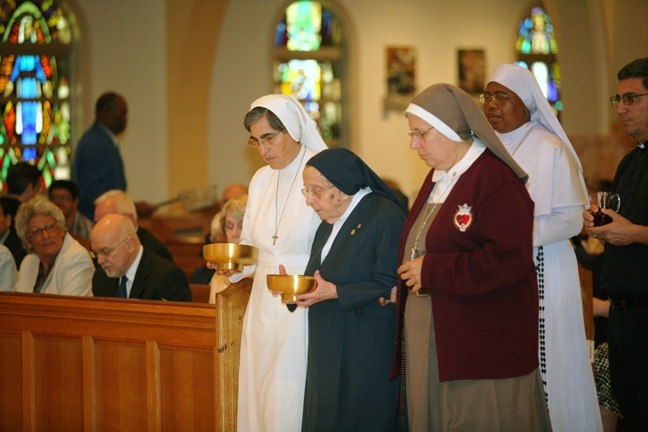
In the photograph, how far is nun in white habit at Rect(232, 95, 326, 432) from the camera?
4.59 m

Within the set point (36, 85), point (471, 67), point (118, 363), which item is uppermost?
point (471, 67)

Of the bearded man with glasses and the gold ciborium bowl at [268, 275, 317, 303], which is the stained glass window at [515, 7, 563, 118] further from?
the gold ciborium bowl at [268, 275, 317, 303]

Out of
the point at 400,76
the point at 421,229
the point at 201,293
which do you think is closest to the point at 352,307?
the point at 421,229

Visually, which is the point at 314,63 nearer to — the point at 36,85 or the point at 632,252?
the point at 36,85

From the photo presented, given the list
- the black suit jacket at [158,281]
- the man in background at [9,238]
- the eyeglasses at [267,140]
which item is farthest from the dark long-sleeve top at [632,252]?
the man in background at [9,238]

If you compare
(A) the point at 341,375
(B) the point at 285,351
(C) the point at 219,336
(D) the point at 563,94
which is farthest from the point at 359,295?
(D) the point at 563,94

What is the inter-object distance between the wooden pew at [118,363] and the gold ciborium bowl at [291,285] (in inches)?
30.6

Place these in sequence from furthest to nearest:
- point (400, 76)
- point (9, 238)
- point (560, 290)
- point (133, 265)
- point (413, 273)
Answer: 1. point (400, 76)
2. point (9, 238)
3. point (133, 265)
4. point (560, 290)
5. point (413, 273)

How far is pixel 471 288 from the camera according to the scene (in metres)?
3.61

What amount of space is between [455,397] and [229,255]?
1536 millimetres

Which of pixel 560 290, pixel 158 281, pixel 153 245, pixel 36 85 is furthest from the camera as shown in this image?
pixel 36 85

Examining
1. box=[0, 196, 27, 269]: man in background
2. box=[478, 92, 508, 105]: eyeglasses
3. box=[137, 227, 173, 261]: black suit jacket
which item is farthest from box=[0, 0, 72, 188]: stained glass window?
box=[478, 92, 508, 105]: eyeglasses

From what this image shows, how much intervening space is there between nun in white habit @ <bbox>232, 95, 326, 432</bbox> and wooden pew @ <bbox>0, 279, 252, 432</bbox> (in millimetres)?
216

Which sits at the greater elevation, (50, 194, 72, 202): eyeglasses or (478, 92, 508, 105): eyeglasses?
(478, 92, 508, 105): eyeglasses
